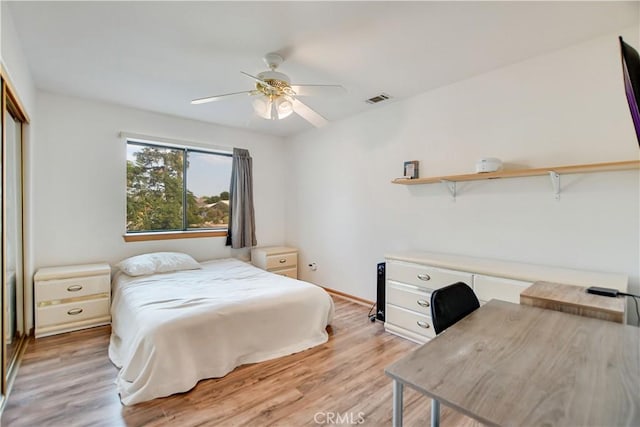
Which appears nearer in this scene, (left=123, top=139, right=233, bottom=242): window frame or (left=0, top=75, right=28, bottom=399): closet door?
(left=0, top=75, right=28, bottom=399): closet door

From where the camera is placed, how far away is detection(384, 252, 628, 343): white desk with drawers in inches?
82.0

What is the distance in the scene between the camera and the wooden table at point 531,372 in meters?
0.74

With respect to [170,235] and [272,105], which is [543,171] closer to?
[272,105]

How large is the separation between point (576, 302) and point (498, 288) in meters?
0.81

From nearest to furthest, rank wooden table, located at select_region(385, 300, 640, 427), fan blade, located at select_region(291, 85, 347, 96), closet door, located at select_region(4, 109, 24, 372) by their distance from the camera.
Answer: wooden table, located at select_region(385, 300, 640, 427)
fan blade, located at select_region(291, 85, 347, 96)
closet door, located at select_region(4, 109, 24, 372)

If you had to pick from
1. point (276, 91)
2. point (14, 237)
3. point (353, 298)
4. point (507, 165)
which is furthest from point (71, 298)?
point (507, 165)

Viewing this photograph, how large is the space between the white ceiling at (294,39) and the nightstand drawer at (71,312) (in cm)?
227

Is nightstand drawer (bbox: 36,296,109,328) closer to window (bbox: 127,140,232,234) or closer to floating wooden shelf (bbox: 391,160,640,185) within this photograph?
window (bbox: 127,140,232,234)

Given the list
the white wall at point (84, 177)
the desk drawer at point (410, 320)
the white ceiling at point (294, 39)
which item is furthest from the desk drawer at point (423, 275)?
the white wall at point (84, 177)

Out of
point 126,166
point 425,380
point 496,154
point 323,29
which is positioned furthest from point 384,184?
point 126,166

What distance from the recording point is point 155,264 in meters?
3.41

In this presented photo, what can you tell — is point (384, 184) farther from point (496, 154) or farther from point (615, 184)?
point (615, 184)

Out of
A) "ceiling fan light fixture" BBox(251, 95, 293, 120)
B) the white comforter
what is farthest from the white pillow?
"ceiling fan light fixture" BBox(251, 95, 293, 120)

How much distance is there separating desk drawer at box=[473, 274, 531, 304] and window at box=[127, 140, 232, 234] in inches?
→ 141
